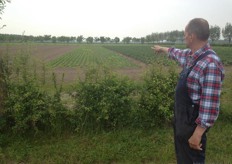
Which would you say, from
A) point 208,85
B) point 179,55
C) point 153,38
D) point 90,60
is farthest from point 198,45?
point 153,38

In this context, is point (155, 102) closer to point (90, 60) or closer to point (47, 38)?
point (90, 60)

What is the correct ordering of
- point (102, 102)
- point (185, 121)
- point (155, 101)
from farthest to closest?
point (155, 101) → point (102, 102) → point (185, 121)

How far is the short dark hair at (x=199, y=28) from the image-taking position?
2691mm

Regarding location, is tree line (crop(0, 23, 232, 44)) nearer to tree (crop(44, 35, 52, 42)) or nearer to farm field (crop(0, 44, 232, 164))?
tree (crop(44, 35, 52, 42))

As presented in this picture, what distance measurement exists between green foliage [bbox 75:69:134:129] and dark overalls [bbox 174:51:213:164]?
3243 mm

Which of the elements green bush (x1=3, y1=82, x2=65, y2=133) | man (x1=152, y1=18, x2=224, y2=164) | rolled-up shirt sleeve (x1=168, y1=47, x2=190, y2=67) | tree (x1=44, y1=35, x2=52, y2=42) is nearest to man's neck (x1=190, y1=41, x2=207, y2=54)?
man (x1=152, y1=18, x2=224, y2=164)

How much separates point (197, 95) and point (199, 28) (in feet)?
2.21

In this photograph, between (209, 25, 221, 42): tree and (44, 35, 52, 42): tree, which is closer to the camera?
(209, 25, 221, 42): tree

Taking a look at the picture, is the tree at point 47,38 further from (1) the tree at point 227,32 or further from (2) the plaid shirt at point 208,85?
(2) the plaid shirt at point 208,85

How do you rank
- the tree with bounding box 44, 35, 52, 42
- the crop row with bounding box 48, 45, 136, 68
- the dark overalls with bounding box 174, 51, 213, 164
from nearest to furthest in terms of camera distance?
the dark overalls with bounding box 174, 51, 213, 164 → the crop row with bounding box 48, 45, 136, 68 → the tree with bounding box 44, 35, 52, 42

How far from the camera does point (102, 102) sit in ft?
20.2

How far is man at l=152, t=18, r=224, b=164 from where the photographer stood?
2.59 metres

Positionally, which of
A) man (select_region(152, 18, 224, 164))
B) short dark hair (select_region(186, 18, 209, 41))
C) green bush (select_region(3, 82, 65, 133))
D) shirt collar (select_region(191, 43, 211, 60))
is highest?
short dark hair (select_region(186, 18, 209, 41))

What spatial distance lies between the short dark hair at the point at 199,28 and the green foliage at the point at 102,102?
3650 millimetres
